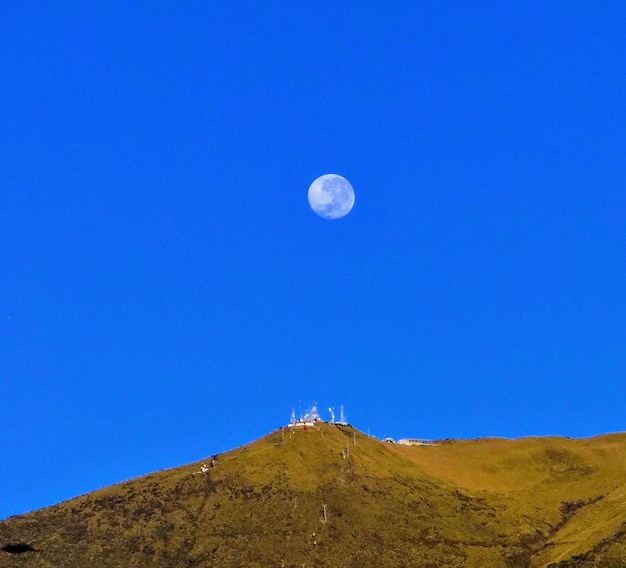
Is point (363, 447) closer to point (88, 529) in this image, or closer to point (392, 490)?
point (392, 490)

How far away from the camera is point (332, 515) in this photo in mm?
121875

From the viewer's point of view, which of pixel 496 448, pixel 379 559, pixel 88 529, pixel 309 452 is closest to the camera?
pixel 379 559

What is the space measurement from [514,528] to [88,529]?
6769 cm

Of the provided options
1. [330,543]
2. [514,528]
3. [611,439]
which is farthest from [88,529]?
[611,439]

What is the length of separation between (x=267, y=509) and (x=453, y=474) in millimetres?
43466

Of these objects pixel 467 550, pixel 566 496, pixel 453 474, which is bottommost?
pixel 467 550

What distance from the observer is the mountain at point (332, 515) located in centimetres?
11219

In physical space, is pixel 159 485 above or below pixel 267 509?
above

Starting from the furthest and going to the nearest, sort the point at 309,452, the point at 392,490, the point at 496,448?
the point at 496,448, the point at 309,452, the point at 392,490

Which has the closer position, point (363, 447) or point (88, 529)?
point (88, 529)

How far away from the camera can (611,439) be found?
6929 inches

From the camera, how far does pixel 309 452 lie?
14162 cm

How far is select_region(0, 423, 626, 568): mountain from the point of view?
11219 centimetres

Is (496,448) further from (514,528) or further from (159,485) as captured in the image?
(159,485)
